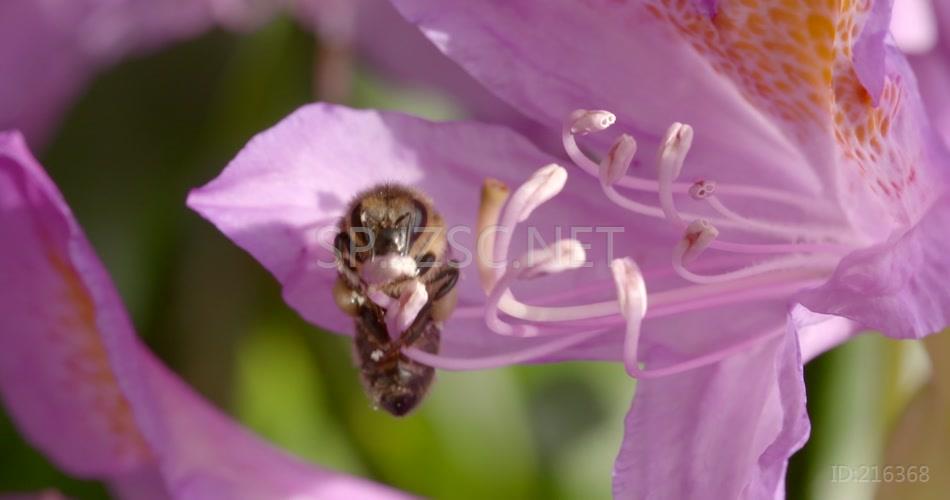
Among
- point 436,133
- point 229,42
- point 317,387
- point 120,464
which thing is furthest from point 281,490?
point 229,42

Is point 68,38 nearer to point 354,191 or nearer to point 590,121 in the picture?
point 354,191

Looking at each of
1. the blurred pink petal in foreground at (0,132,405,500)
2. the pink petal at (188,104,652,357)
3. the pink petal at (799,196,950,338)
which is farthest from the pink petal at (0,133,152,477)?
the pink petal at (799,196,950,338)

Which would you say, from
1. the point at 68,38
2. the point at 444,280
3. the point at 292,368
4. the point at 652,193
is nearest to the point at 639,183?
the point at 652,193

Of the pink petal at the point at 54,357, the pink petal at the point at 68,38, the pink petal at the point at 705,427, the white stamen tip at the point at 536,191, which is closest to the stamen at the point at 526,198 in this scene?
the white stamen tip at the point at 536,191

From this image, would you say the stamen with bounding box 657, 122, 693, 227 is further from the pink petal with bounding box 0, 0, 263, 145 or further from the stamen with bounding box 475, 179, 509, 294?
the pink petal with bounding box 0, 0, 263, 145

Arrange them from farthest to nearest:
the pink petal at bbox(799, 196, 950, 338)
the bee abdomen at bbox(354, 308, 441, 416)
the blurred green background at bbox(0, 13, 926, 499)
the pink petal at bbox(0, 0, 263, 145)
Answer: the pink petal at bbox(0, 0, 263, 145), the blurred green background at bbox(0, 13, 926, 499), the bee abdomen at bbox(354, 308, 441, 416), the pink petal at bbox(799, 196, 950, 338)

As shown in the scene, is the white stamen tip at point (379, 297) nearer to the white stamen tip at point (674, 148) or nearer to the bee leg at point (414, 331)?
the bee leg at point (414, 331)

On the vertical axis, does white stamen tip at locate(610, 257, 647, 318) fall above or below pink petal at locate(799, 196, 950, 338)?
below
